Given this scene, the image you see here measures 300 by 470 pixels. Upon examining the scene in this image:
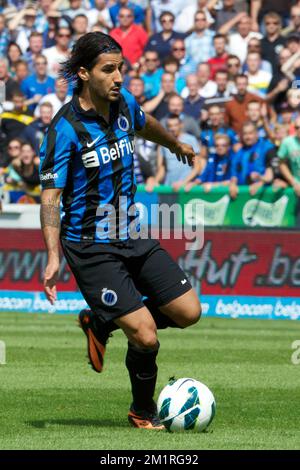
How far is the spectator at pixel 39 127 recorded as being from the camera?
60.2 feet

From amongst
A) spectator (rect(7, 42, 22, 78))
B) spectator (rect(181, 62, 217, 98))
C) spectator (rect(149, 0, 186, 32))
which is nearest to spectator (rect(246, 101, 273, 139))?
spectator (rect(181, 62, 217, 98))

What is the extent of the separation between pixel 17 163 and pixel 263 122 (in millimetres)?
3998

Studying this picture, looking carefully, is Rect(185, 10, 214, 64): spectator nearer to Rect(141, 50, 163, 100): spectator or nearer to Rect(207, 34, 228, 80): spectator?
Rect(207, 34, 228, 80): spectator

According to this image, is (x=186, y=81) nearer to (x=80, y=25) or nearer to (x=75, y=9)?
(x=80, y=25)

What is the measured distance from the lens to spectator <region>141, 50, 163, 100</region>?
754 inches

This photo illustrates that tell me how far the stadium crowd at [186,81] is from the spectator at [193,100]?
2cm

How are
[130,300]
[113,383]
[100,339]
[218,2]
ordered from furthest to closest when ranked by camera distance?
[218,2], [113,383], [100,339], [130,300]

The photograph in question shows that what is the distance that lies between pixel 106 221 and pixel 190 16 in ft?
43.2

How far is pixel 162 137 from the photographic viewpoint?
834 cm

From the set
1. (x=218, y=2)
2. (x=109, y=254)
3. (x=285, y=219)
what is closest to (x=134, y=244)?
(x=109, y=254)

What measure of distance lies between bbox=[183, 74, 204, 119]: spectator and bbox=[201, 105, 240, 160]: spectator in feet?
1.99

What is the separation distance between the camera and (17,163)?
59.2ft

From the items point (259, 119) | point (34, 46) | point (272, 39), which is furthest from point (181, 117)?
point (34, 46)

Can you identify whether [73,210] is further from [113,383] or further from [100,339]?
[113,383]
